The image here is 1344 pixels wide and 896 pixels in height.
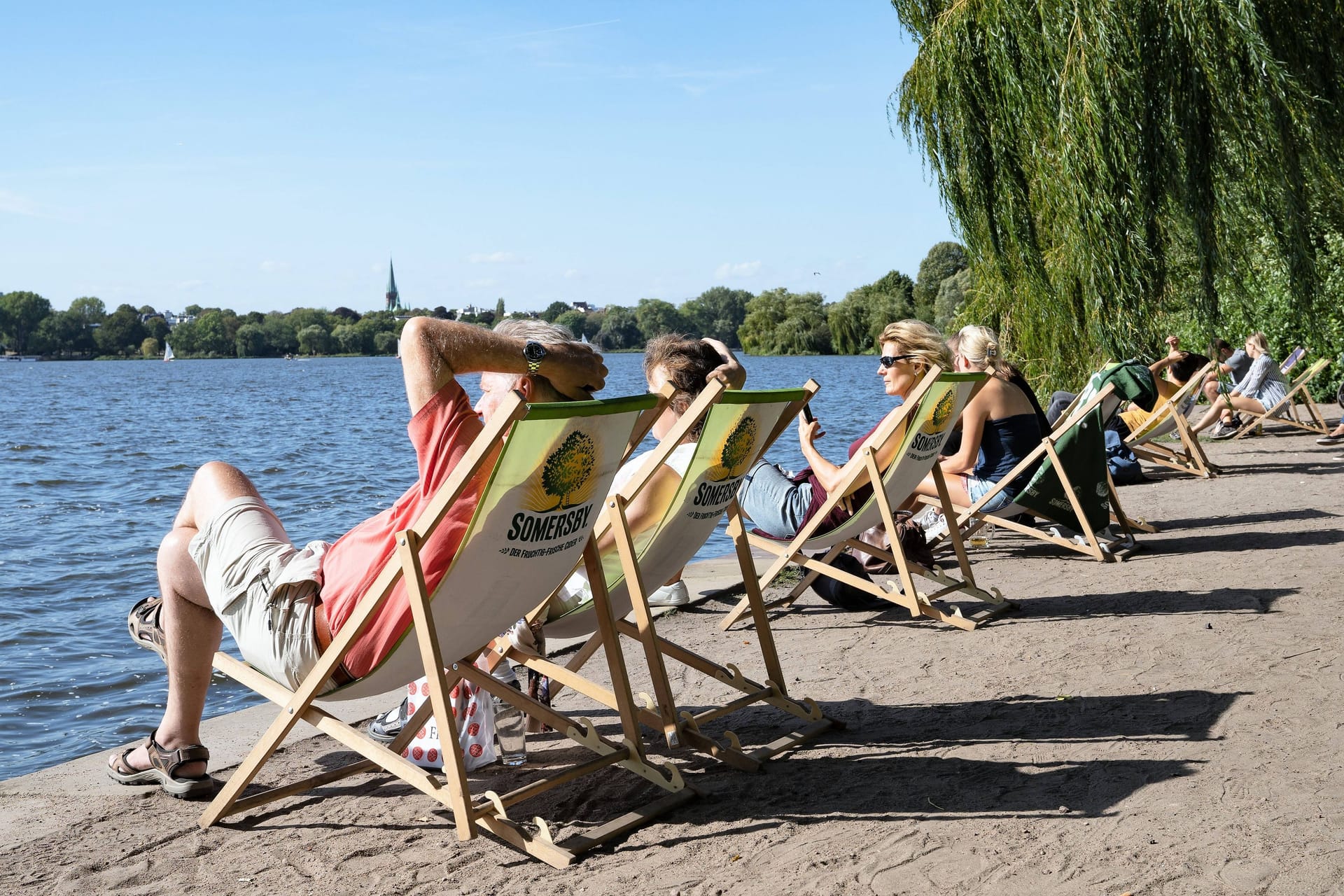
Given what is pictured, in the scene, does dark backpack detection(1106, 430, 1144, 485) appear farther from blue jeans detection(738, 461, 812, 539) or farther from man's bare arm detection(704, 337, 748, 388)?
man's bare arm detection(704, 337, 748, 388)

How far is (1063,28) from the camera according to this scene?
8.24m

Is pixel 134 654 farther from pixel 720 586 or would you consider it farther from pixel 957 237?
pixel 957 237

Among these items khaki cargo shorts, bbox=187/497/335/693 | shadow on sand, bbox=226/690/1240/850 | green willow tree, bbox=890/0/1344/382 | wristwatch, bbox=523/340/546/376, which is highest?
green willow tree, bbox=890/0/1344/382

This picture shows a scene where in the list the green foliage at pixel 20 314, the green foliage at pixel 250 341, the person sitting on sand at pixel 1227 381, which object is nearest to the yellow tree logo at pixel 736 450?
the person sitting on sand at pixel 1227 381

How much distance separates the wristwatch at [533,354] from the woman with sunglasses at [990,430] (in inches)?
150

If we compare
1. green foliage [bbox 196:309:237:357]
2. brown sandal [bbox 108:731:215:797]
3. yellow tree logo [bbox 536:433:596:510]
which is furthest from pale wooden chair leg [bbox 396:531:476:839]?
green foliage [bbox 196:309:237:357]

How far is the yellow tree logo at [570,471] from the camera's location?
9.71 feet

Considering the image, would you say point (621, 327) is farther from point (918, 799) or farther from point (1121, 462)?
point (918, 799)

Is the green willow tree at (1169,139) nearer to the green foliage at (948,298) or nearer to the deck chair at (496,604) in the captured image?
the deck chair at (496,604)

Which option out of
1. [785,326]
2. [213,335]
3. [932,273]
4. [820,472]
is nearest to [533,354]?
[820,472]

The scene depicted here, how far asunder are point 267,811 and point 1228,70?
6969 millimetres

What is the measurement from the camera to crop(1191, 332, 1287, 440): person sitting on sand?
545 inches

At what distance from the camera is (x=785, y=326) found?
70.9 metres

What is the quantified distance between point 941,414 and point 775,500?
848 mm
